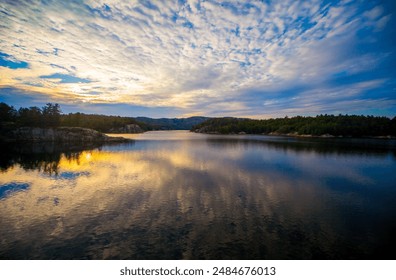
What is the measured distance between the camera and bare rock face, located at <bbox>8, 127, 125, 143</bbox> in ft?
317

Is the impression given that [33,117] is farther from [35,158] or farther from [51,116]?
[35,158]

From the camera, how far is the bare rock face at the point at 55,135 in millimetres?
96562

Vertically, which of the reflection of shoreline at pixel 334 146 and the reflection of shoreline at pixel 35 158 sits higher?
the reflection of shoreline at pixel 334 146

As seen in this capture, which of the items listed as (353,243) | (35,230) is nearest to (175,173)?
(35,230)

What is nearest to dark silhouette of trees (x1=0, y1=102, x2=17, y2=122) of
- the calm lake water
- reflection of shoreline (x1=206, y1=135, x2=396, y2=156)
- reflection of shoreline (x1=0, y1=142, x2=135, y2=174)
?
reflection of shoreline (x1=0, y1=142, x2=135, y2=174)

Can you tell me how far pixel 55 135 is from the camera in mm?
102312

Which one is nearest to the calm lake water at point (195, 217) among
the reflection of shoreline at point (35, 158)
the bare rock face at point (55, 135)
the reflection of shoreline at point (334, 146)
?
the reflection of shoreline at point (35, 158)

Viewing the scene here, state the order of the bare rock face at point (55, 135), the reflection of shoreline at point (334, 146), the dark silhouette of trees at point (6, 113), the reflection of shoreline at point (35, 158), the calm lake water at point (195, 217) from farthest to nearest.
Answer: the bare rock face at point (55, 135), the dark silhouette of trees at point (6, 113), the reflection of shoreline at point (334, 146), the reflection of shoreline at point (35, 158), the calm lake water at point (195, 217)

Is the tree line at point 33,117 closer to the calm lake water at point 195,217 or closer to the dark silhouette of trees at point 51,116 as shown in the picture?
the dark silhouette of trees at point 51,116

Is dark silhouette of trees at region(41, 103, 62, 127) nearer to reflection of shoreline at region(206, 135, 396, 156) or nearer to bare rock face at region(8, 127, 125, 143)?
bare rock face at region(8, 127, 125, 143)

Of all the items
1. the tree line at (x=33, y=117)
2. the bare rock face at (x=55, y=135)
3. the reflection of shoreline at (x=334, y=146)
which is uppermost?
the tree line at (x=33, y=117)

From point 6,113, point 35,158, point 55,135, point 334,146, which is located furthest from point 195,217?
point 6,113

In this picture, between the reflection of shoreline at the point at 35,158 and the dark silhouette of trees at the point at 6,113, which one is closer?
the reflection of shoreline at the point at 35,158

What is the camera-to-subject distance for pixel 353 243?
13805mm
